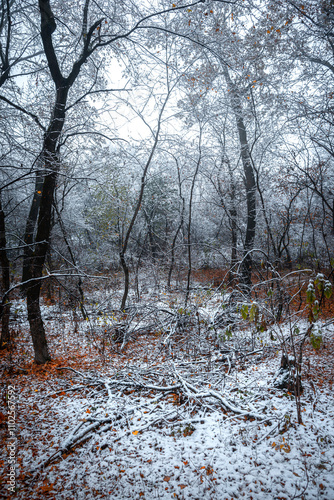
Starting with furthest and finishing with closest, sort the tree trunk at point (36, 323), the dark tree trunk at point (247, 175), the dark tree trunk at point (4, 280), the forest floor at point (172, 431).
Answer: the dark tree trunk at point (247, 175) → the dark tree trunk at point (4, 280) → the tree trunk at point (36, 323) → the forest floor at point (172, 431)

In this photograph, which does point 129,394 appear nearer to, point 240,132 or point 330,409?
point 330,409

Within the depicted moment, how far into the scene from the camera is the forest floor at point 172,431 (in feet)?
8.53

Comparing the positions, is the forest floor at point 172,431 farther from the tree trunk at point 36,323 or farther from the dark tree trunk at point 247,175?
the dark tree trunk at point 247,175

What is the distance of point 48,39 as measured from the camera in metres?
4.91

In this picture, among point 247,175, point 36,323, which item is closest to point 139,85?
point 247,175

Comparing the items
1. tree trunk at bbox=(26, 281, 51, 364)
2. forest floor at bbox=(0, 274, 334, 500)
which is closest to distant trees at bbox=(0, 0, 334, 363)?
tree trunk at bbox=(26, 281, 51, 364)

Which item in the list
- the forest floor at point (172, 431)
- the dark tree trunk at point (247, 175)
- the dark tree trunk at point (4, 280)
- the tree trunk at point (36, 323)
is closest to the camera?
the forest floor at point (172, 431)

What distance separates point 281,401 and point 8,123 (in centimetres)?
761

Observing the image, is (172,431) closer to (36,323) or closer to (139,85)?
(36,323)

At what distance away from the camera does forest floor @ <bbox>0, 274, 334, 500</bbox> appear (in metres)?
2.60

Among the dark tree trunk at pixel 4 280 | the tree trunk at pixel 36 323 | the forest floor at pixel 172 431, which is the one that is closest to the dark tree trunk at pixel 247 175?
the forest floor at pixel 172 431

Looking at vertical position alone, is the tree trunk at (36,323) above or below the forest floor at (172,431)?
above

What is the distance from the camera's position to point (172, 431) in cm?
336

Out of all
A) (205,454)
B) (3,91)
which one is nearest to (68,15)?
(3,91)
